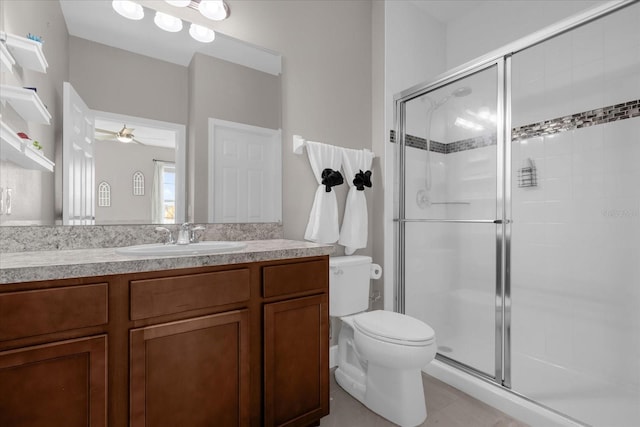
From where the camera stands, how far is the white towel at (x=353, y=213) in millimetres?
2281

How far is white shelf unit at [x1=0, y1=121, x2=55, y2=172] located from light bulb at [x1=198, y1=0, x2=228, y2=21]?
1103 mm

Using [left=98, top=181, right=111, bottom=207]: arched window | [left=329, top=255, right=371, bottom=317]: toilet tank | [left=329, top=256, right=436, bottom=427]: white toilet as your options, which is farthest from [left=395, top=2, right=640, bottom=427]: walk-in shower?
[left=98, top=181, right=111, bottom=207]: arched window

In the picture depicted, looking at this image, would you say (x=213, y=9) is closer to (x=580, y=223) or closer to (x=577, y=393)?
(x=580, y=223)

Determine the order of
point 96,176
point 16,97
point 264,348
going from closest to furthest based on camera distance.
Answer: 1. point 16,97
2. point 264,348
3. point 96,176

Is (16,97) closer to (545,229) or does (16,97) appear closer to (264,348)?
(264,348)

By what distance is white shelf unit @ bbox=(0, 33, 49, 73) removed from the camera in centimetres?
119

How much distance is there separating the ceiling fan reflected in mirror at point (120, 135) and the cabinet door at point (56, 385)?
0.94 m

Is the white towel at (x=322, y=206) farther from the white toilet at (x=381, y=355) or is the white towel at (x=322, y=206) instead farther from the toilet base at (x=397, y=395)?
the toilet base at (x=397, y=395)

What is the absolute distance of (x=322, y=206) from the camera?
83.9 inches

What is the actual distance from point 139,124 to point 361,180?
140 cm

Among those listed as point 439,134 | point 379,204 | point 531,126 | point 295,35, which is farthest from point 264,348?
point 531,126

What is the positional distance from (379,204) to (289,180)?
2.54 ft

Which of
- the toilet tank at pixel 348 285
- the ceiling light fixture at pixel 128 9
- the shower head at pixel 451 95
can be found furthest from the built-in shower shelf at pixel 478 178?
the ceiling light fixture at pixel 128 9

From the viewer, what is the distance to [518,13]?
2457mm
